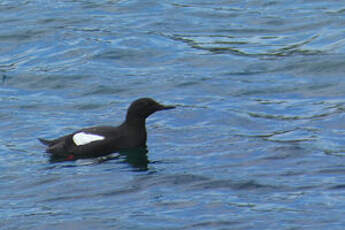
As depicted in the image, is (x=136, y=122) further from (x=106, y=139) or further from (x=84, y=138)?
(x=84, y=138)

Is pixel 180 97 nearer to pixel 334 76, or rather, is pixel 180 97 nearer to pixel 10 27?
pixel 334 76

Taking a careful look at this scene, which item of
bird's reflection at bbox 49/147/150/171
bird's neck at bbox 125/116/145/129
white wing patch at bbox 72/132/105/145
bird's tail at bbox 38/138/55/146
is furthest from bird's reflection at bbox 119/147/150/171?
bird's tail at bbox 38/138/55/146

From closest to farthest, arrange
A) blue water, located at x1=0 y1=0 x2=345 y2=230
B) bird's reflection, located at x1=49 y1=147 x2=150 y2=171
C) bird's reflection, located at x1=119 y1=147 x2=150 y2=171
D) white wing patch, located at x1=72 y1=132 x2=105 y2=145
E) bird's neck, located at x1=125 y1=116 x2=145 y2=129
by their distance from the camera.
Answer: blue water, located at x1=0 y1=0 x2=345 y2=230
bird's reflection, located at x1=119 y1=147 x2=150 y2=171
bird's reflection, located at x1=49 y1=147 x2=150 y2=171
white wing patch, located at x1=72 y1=132 x2=105 y2=145
bird's neck, located at x1=125 y1=116 x2=145 y2=129

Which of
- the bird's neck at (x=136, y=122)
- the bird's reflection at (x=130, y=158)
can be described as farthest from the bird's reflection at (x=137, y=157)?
the bird's neck at (x=136, y=122)

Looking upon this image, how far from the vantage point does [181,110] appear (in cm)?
1700

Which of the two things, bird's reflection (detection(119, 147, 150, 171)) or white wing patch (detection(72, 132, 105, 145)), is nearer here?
bird's reflection (detection(119, 147, 150, 171))

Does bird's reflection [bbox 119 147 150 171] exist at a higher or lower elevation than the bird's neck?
lower

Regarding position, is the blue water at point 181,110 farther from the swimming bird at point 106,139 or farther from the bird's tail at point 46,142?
the swimming bird at point 106,139

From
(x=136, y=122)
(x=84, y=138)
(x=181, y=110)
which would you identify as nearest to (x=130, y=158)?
(x=136, y=122)

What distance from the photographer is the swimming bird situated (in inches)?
583

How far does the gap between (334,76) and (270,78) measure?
Result: 43.0 inches

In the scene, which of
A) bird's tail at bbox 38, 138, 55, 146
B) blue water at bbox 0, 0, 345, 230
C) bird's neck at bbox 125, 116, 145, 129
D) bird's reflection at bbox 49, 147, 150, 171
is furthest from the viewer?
bird's neck at bbox 125, 116, 145, 129

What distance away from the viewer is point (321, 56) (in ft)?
64.4

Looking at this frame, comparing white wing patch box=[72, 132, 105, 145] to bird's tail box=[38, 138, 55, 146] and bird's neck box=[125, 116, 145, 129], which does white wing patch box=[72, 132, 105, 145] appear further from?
bird's neck box=[125, 116, 145, 129]
